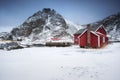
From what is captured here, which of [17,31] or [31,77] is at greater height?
[17,31]

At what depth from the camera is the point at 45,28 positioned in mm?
156000

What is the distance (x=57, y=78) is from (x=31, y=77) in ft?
4.95

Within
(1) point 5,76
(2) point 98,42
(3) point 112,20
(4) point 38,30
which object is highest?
(3) point 112,20

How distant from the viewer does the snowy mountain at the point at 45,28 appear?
142m

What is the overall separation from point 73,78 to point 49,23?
161 metres

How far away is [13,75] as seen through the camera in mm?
8023

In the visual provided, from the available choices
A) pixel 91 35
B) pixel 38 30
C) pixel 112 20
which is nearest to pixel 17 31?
pixel 38 30

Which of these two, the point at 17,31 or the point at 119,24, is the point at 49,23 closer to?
the point at 17,31

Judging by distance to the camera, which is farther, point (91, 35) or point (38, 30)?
point (38, 30)

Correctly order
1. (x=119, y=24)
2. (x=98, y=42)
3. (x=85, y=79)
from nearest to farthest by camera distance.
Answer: (x=85, y=79) → (x=98, y=42) → (x=119, y=24)

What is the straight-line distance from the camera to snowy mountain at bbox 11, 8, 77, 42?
467ft

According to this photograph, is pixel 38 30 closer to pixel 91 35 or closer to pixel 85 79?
pixel 91 35

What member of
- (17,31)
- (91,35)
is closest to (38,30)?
(17,31)

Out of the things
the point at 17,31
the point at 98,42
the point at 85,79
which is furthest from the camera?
the point at 17,31
